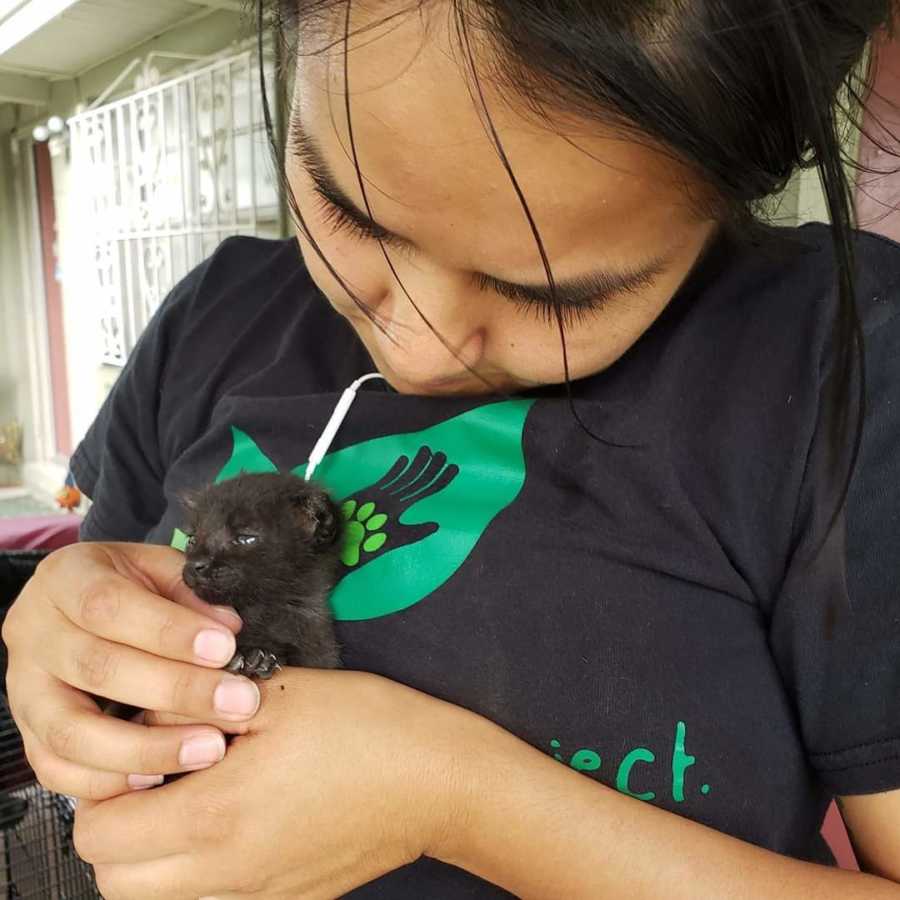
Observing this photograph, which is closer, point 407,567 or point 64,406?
point 407,567

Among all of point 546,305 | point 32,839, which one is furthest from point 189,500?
point 32,839

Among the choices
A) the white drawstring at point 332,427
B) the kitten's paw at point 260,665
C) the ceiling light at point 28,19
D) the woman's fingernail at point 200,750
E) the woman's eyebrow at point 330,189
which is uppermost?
the ceiling light at point 28,19

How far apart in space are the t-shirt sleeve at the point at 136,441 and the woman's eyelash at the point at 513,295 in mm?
548

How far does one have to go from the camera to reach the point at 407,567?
77 cm

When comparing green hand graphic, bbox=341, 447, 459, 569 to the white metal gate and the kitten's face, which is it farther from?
the white metal gate

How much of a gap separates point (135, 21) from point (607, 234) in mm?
2981

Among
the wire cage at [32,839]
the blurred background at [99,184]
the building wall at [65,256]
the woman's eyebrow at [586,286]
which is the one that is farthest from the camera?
the building wall at [65,256]

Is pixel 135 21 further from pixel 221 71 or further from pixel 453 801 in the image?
pixel 453 801

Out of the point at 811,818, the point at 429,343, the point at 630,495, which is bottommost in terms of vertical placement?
the point at 811,818

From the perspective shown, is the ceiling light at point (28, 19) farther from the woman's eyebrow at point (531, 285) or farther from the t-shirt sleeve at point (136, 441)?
the woman's eyebrow at point (531, 285)

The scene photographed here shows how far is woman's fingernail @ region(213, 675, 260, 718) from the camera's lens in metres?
0.69

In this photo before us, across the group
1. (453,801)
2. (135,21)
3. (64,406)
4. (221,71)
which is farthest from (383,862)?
(64,406)

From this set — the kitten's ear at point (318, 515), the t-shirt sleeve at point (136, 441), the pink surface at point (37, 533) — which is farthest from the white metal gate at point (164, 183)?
the kitten's ear at point (318, 515)

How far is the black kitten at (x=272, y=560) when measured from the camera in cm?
85
